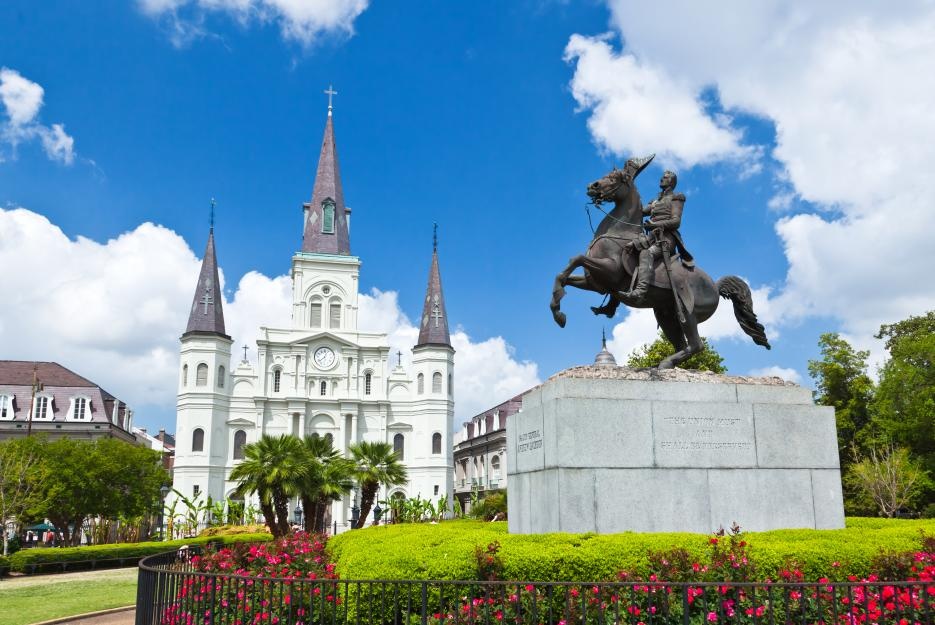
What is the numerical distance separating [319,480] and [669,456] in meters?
23.7

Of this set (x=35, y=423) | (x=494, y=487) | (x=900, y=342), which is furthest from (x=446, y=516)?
(x=900, y=342)

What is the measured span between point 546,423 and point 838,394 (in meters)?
38.0

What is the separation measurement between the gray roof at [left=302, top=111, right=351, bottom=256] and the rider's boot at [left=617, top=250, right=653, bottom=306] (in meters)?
67.2

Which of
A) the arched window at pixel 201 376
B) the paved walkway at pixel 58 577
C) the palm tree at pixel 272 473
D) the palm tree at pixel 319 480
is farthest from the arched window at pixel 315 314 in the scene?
the paved walkway at pixel 58 577

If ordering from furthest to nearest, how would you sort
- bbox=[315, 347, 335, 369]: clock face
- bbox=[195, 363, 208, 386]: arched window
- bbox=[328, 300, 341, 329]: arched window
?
1. bbox=[328, 300, 341, 329]: arched window
2. bbox=[315, 347, 335, 369]: clock face
3. bbox=[195, 363, 208, 386]: arched window

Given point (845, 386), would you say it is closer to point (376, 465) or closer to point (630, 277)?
point (376, 465)

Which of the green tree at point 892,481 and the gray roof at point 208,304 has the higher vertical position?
the gray roof at point 208,304

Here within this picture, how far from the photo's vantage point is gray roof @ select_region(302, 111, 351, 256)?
75.8 meters

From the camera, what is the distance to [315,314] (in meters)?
73.2

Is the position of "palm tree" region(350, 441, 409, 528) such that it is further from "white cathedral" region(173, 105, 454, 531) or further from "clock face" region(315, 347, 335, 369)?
"clock face" region(315, 347, 335, 369)

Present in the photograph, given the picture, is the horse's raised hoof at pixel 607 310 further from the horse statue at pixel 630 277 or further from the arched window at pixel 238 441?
the arched window at pixel 238 441

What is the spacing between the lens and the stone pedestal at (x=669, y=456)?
28.8 feet

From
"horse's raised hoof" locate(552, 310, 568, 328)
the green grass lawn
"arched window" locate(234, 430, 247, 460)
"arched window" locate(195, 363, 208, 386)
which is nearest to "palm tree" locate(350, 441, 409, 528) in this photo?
the green grass lawn

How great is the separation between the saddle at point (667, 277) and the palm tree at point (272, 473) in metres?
21.4
